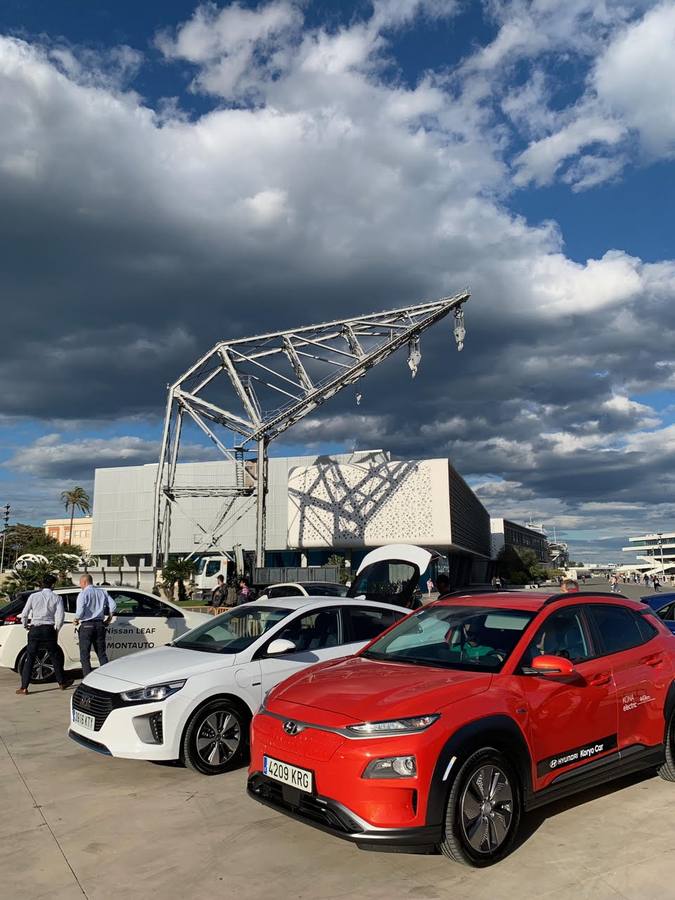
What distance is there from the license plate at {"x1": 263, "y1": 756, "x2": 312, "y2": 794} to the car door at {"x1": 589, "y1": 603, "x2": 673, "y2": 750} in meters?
2.31

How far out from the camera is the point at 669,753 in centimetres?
524

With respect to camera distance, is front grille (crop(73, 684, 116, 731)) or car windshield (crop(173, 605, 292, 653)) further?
car windshield (crop(173, 605, 292, 653))

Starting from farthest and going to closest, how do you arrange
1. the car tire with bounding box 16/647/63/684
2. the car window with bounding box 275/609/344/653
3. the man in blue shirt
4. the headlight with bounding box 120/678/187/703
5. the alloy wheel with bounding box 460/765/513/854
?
the car tire with bounding box 16/647/63/684 → the man in blue shirt → the car window with bounding box 275/609/344/653 → the headlight with bounding box 120/678/187/703 → the alloy wheel with bounding box 460/765/513/854

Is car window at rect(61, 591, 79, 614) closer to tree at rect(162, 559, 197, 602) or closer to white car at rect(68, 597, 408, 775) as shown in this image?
white car at rect(68, 597, 408, 775)

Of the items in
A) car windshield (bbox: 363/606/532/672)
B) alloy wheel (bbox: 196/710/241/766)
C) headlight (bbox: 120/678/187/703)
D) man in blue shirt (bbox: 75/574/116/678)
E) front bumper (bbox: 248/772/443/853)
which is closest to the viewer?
front bumper (bbox: 248/772/443/853)

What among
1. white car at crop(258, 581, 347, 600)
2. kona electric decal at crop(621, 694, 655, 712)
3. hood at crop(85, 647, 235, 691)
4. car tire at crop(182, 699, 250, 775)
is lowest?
car tire at crop(182, 699, 250, 775)

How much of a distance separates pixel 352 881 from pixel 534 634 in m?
1.87

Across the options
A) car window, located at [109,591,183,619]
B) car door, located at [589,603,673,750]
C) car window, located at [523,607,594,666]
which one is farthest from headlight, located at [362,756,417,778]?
car window, located at [109,591,183,619]

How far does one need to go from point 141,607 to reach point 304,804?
8139 millimetres

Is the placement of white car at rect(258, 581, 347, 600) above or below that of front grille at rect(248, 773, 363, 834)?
above

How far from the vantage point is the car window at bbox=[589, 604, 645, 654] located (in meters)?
5.07

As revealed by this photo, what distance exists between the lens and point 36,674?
417 inches

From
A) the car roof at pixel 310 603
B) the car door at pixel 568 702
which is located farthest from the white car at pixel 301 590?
the car door at pixel 568 702

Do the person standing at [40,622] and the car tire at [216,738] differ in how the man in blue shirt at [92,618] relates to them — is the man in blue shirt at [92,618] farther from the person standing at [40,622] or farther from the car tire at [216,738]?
the car tire at [216,738]
